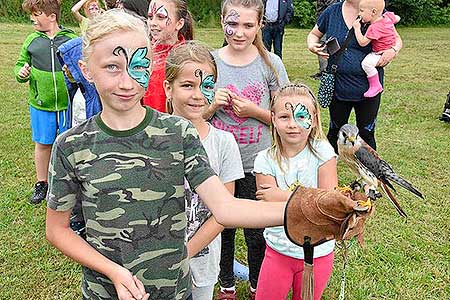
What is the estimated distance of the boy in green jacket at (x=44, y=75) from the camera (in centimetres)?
455

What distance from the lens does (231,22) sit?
288 centimetres

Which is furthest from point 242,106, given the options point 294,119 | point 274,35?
point 274,35

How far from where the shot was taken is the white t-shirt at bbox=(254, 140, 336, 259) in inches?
98.1

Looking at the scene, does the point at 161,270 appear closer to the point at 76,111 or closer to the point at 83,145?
the point at 83,145

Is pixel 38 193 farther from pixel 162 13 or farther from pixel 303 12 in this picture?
pixel 303 12

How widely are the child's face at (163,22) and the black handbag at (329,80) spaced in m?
1.83

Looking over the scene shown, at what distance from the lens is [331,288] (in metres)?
3.51

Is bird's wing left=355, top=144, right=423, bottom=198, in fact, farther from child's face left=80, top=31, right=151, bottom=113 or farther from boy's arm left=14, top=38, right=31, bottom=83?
boy's arm left=14, top=38, right=31, bottom=83

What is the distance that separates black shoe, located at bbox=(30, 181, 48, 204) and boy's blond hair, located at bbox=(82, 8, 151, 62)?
3.28m

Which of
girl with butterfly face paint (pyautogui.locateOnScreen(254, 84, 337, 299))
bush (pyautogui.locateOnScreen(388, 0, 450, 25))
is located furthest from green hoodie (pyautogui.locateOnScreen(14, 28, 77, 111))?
bush (pyautogui.locateOnScreen(388, 0, 450, 25))

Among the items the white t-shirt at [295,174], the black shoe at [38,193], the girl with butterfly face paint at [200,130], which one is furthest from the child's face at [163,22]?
the black shoe at [38,193]

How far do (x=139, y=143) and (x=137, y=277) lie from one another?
0.42m

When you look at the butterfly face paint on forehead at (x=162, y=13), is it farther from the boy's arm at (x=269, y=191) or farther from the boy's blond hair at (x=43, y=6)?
the boy's blond hair at (x=43, y=6)

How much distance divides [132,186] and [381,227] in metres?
3.15
